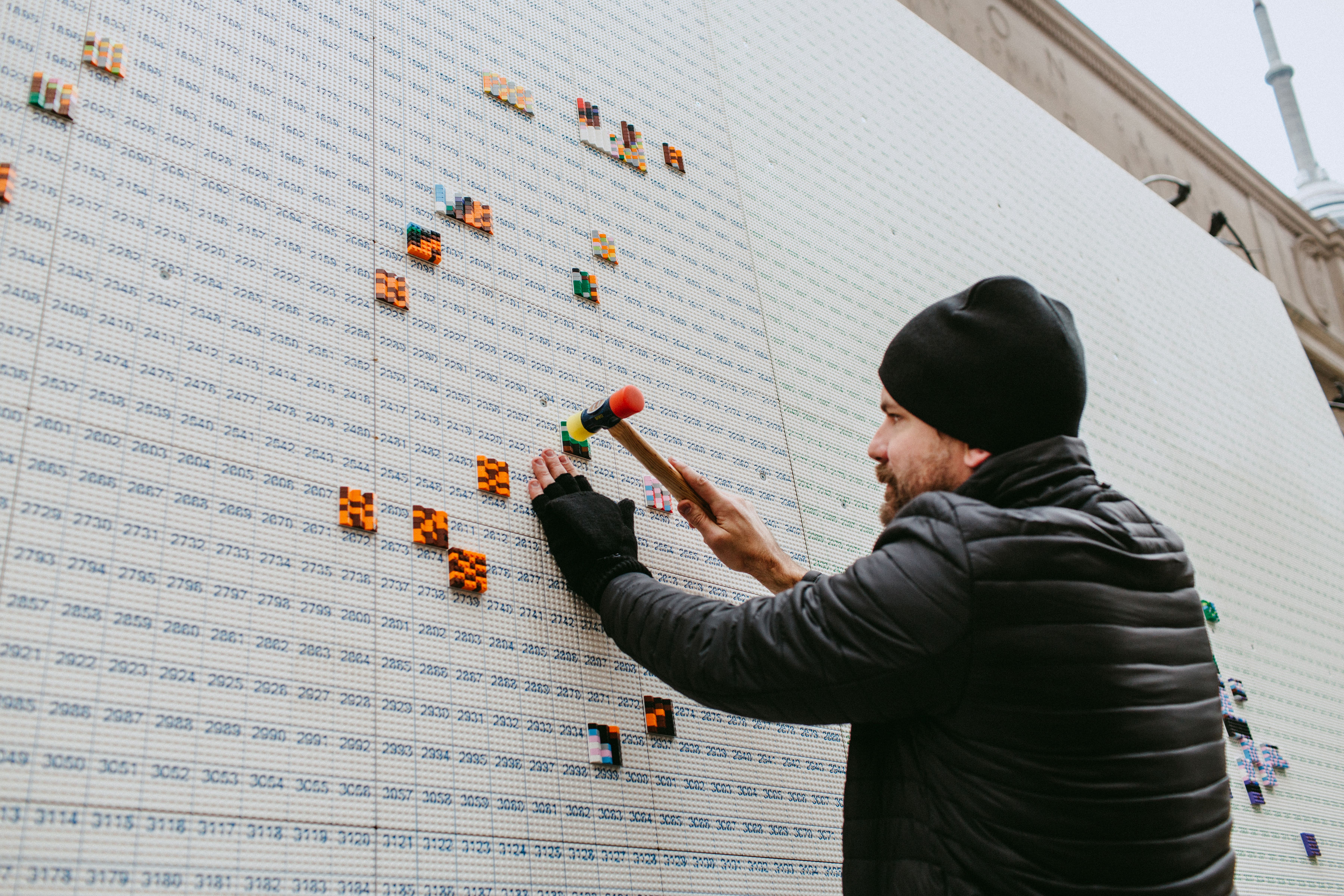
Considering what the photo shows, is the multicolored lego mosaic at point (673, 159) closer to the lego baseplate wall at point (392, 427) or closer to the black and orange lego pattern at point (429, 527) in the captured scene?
the lego baseplate wall at point (392, 427)

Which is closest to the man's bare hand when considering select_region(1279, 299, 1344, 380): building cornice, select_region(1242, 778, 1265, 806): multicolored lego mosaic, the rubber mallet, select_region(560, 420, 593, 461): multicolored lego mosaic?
the rubber mallet

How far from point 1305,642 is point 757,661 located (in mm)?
2171

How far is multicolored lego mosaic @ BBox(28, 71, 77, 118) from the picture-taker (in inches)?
37.9

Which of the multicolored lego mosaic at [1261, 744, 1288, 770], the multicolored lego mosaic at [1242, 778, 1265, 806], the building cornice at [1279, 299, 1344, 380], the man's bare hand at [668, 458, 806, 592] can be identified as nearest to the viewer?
the man's bare hand at [668, 458, 806, 592]

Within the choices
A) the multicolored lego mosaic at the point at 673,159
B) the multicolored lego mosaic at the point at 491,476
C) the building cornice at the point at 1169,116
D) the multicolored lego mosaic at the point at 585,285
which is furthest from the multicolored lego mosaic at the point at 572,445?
the building cornice at the point at 1169,116

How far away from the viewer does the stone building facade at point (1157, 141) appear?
3.52m

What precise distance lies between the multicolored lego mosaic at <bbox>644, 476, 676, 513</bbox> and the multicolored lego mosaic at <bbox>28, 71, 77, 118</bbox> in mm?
773

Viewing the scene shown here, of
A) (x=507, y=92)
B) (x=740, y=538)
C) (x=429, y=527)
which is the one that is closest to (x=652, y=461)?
(x=740, y=538)

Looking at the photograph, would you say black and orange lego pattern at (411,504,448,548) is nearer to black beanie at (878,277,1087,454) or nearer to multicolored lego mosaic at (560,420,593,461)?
multicolored lego mosaic at (560,420,593,461)

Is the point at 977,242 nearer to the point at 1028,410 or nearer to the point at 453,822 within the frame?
the point at 1028,410

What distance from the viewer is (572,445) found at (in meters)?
1.25

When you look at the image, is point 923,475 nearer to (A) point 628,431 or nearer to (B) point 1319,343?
(A) point 628,431

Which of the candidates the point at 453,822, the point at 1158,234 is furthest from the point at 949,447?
the point at 1158,234

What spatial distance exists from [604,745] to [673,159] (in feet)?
3.30
